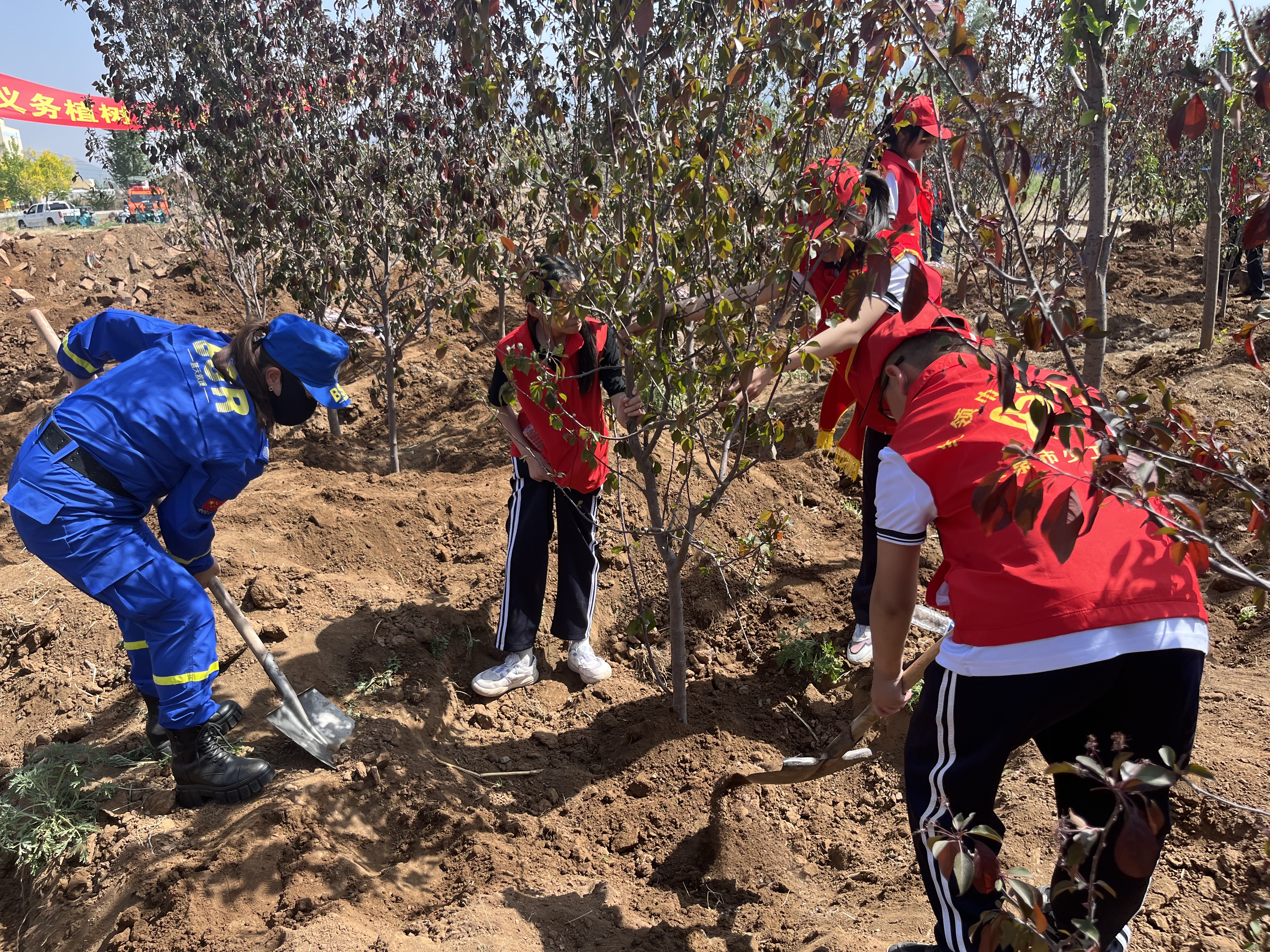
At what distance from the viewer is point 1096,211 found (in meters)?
2.89

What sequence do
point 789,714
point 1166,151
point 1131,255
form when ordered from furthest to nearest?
point 1131,255, point 1166,151, point 789,714

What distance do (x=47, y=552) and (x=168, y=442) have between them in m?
0.52

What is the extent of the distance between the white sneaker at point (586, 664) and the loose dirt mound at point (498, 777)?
0.07m

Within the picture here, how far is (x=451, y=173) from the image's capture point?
550 centimetres

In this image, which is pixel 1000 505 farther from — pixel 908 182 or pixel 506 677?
pixel 506 677

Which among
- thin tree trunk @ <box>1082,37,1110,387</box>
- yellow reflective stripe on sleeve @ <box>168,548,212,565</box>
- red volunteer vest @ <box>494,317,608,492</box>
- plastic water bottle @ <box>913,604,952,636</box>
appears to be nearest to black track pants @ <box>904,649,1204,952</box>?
thin tree trunk @ <box>1082,37,1110,387</box>

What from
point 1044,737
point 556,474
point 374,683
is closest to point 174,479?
point 374,683

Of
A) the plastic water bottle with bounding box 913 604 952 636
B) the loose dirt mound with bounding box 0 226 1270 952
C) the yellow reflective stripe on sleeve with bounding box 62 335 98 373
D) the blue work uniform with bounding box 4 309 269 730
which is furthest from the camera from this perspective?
the plastic water bottle with bounding box 913 604 952 636

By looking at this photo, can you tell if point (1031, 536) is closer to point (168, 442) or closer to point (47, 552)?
point (168, 442)

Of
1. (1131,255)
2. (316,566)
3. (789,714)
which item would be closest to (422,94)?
(316,566)

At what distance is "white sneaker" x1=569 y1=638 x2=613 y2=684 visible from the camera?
3.84 m

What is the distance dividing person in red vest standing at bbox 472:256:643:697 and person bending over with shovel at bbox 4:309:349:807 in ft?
2.37

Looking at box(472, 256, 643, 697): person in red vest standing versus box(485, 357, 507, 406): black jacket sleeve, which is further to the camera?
box(485, 357, 507, 406): black jacket sleeve

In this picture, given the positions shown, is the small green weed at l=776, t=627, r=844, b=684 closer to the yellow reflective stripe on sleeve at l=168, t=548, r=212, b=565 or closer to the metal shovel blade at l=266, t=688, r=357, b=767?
the metal shovel blade at l=266, t=688, r=357, b=767
